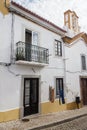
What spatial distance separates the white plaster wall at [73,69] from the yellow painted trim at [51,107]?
1244 mm

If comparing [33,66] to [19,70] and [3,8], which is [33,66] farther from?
[3,8]

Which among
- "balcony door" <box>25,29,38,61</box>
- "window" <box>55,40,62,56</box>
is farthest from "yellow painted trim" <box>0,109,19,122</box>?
"window" <box>55,40,62,56</box>

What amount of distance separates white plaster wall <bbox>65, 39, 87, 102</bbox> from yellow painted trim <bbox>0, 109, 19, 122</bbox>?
5.13m

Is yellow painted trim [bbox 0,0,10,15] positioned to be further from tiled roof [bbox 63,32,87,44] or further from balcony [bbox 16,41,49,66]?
tiled roof [bbox 63,32,87,44]

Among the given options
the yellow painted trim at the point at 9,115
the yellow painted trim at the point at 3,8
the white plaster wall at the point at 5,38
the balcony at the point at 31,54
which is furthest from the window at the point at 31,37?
the yellow painted trim at the point at 9,115

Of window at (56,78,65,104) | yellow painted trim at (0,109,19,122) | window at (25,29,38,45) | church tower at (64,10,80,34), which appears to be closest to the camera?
yellow painted trim at (0,109,19,122)

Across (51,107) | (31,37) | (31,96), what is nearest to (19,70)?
(31,96)

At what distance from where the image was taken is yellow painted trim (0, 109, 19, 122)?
24.3 ft

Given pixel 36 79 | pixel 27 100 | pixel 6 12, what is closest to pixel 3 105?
pixel 27 100

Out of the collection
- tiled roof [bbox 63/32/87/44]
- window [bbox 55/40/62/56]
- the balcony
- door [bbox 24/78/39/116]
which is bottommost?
door [bbox 24/78/39/116]

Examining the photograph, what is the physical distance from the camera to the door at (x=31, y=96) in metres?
8.87

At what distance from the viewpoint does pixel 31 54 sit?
8844mm

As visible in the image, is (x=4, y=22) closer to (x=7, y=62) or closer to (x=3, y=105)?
(x=7, y=62)

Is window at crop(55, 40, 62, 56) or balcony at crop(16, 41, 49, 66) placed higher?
window at crop(55, 40, 62, 56)
